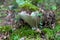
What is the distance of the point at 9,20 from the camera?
5.64 m

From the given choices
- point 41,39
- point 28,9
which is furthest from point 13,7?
point 41,39

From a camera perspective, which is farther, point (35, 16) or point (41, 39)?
point (35, 16)

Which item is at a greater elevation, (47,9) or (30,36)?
(47,9)

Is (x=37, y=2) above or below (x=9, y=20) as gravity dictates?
above

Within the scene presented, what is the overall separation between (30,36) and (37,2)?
1.67 m

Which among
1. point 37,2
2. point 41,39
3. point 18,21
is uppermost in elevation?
point 37,2

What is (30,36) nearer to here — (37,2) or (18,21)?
(18,21)

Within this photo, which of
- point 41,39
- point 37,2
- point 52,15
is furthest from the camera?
point 37,2

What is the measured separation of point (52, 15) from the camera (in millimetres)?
5305

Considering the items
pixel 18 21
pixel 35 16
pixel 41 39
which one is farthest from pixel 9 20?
pixel 41 39

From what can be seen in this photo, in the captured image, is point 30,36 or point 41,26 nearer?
point 30,36

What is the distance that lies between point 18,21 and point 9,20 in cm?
57

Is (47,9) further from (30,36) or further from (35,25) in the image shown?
(30,36)

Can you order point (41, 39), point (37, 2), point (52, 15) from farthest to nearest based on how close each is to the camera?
→ point (37, 2) < point (52, 15) < point (41, 39)
